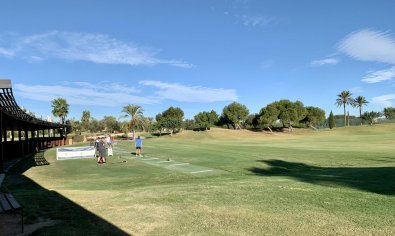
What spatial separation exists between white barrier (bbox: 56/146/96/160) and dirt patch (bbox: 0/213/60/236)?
792 inches

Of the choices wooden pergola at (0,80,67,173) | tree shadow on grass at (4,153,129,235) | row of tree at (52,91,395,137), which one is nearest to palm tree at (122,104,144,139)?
row of tree at (52,91,395,137)

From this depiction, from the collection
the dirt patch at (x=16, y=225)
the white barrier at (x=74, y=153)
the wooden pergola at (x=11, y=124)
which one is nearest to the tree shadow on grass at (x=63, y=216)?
the dirt patch at (x=16, y=225)

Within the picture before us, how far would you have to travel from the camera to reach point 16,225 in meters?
6.95

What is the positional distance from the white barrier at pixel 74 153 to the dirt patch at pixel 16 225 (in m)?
20.1

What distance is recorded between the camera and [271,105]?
4070 inches

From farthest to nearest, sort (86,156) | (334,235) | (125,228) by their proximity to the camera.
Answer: (86,156) → (125,228) → (334,235)

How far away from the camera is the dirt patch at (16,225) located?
21.5 feet

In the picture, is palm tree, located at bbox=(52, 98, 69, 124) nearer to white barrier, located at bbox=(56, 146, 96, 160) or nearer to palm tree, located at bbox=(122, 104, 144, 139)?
palm tree, located at bbox=(122, 104, 144, 139)

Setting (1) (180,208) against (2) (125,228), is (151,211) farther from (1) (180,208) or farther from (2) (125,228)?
(2) (125,228)

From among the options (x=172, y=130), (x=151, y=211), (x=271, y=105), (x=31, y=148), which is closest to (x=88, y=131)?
(x=172, y=130)

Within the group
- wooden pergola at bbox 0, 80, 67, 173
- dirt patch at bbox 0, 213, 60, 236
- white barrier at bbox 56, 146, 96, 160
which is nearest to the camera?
dirt patch at bbox 0, 213, 60, 236

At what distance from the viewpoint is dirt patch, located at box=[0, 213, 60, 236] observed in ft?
21.5

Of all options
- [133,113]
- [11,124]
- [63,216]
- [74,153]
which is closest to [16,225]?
[63,216]

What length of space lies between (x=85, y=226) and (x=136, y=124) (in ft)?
262
